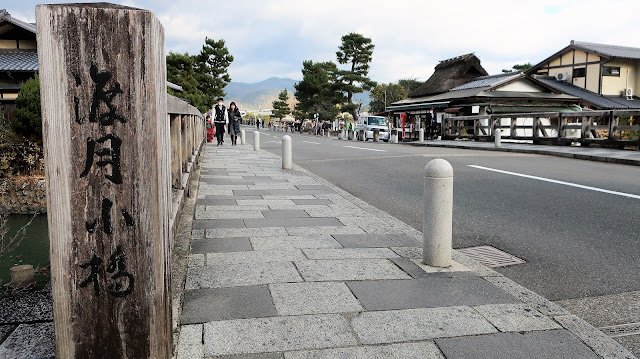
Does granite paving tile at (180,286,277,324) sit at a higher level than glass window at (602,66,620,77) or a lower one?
lower

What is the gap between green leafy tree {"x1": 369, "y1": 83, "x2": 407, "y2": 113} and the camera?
199ft

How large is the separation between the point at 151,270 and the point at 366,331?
1114mm

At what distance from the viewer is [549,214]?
5.55 meters

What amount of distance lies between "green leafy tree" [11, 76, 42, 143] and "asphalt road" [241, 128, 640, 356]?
6.13m

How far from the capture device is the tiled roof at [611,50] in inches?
1148

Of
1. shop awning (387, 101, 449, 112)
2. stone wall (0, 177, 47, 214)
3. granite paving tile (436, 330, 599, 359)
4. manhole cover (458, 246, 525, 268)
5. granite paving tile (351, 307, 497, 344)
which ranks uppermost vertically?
shop awning (387, 101, 449, 112)

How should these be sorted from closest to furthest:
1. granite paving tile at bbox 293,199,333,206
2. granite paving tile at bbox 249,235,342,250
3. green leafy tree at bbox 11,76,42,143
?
granite paving tile at bbox 249,235,342,250
granite paving tile at bbox 293,199,333,206
green leafy tree at bbox 11,76,42,143

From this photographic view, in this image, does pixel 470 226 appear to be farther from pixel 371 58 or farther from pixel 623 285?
pixel 371 58

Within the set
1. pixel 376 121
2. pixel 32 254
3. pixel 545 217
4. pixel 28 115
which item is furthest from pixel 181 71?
pixel 545 217

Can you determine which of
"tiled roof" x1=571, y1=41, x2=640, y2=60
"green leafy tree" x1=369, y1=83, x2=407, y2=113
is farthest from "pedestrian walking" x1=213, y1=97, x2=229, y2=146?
"green leafy tree" x1=369, y1=83, x2=407, y2=113

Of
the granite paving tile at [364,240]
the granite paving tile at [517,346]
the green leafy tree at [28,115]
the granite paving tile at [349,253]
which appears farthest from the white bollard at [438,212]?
the green leafy tree at [28,115]

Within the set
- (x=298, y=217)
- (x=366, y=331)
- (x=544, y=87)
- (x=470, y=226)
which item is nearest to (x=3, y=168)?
(x=298, y=217)

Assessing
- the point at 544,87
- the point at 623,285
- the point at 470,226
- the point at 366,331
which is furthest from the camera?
the point at 544,87

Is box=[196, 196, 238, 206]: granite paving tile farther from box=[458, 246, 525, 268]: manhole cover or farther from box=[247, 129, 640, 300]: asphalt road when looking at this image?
box=[458, 246, 525, 268]: manhole cover
